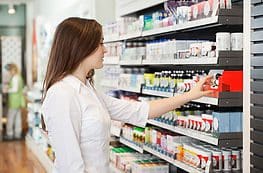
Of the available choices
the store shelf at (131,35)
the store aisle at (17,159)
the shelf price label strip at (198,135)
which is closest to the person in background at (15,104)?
the store aisle at (17,159)

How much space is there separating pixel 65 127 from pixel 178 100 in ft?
2.97

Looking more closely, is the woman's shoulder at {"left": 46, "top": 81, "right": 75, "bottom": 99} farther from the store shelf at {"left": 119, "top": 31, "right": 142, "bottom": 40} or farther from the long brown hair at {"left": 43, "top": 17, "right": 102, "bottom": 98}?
the store shelf at {"left": 119, "top": 31, "right": 142, "bottom": 40}

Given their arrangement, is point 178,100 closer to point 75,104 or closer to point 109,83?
point 75,104

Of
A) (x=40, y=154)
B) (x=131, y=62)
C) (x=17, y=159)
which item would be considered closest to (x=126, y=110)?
(x=131, y=62)

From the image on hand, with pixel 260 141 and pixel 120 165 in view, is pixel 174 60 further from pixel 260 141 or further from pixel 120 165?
pixel 120 165

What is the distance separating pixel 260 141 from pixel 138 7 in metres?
2.37

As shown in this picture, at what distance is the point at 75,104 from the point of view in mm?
2619

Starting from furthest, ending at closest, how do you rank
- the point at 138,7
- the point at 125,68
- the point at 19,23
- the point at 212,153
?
1. the point at 19,23
2. the point at 125,68
3. the point at 138,7
4. the point at 212,153

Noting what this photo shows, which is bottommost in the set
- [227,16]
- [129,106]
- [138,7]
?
[129,106]

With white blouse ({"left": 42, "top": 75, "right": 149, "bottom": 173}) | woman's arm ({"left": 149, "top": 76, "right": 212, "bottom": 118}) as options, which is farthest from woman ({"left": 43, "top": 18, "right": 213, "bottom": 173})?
woman's arm ({"left": 149, "top": 76, "right": 212, "bottom": 118})

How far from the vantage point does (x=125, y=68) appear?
5344 millimetres

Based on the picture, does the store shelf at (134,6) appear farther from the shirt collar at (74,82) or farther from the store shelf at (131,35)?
the shirt collar at (74,82)

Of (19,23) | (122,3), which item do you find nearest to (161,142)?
(122,3)

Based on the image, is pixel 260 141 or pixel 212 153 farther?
pixel 212 153
